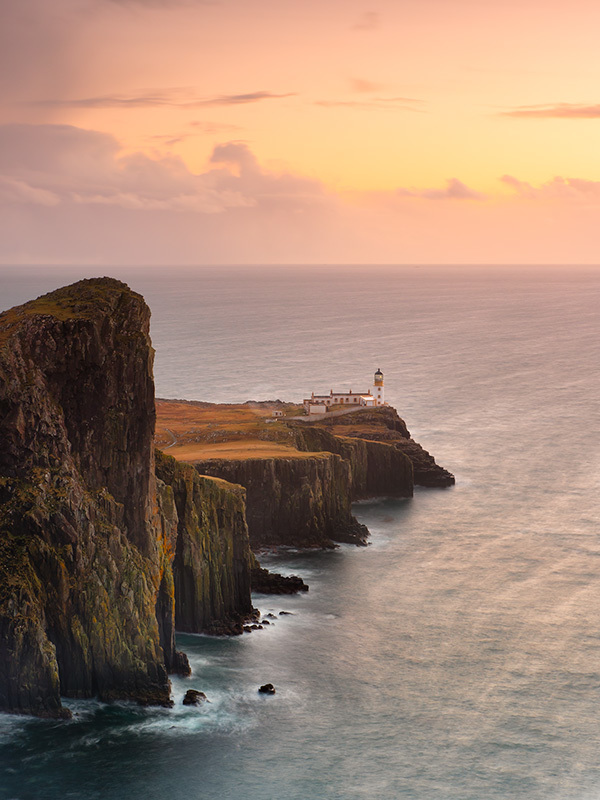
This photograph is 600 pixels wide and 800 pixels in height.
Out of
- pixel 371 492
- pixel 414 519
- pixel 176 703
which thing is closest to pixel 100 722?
pixel 176 703

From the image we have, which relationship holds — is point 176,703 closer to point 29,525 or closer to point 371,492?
point 29,525

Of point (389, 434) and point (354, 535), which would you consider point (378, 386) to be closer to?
point (389, 434)

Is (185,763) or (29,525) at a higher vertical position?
(29,525)

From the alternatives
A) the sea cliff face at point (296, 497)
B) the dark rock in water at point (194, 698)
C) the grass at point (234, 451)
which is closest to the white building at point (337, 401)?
the grass at point (234, 451)

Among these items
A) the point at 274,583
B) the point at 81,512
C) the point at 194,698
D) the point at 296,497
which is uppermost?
the point at 81,512

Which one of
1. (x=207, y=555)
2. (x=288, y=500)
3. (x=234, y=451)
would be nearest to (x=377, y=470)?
(x=234, y=451)

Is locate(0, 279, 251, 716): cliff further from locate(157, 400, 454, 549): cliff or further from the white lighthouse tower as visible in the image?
the white lighthouse tower

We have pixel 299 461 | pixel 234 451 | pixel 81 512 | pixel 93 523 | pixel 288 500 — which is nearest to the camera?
pixel 81 512
